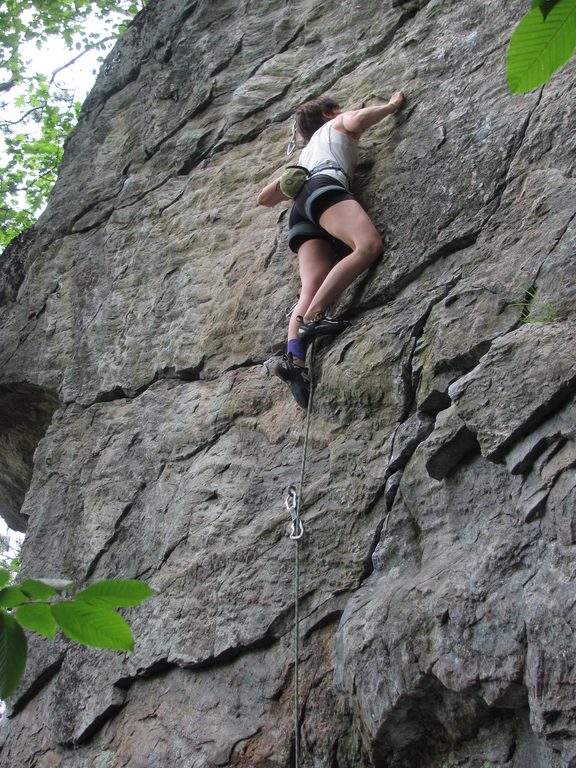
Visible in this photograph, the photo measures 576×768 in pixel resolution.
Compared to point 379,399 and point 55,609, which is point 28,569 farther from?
point 55,609

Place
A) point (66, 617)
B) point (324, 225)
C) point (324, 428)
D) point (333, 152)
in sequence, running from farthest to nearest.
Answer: point (333, 152), point (324, 225), point (324, 428), point (66, 617)

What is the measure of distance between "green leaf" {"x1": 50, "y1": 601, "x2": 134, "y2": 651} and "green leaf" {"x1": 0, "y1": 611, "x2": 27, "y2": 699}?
0.10 m

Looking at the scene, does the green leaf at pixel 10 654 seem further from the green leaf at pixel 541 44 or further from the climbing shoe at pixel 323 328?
the climbing shoe at pixel 323 328

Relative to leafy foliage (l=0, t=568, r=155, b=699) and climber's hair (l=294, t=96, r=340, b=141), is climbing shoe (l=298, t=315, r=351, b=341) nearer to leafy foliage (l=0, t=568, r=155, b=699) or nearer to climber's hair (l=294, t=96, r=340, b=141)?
climber's hair (l=294, t=96, r=340, b=141)

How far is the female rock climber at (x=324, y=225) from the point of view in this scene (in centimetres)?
467

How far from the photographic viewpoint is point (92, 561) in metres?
5.27

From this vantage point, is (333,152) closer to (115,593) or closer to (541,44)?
(541,44)

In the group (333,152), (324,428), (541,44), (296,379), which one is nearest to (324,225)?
(333,152)

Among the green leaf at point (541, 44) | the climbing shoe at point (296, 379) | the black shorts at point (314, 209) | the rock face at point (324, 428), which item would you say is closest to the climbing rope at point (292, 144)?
the rock face at point (324, 428)

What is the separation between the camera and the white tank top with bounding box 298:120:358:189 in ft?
17.0

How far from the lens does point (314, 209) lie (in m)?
5.04

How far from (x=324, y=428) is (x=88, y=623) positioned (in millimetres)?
2972

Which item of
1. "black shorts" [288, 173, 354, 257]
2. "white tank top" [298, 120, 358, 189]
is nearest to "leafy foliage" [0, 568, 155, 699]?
"black shorts" [288, 173, 354, 257]

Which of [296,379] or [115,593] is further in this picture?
[296,379]
